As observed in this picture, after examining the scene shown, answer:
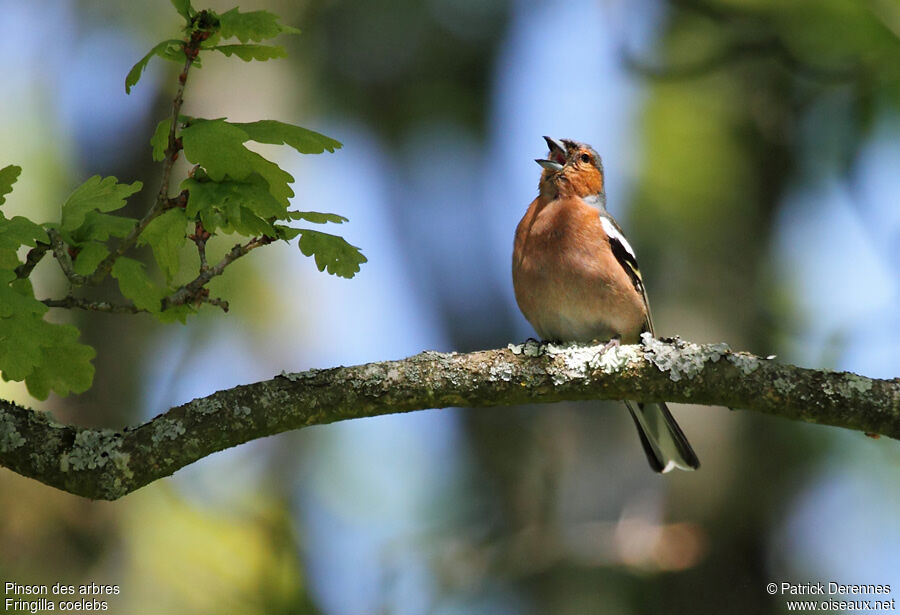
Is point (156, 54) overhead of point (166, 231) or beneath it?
overhead

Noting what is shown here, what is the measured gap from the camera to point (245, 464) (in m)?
10.5

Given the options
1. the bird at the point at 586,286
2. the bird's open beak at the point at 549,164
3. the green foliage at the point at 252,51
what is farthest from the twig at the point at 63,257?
the bird's open beak at the point at 549,164

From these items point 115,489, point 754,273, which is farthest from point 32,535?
point 754,273

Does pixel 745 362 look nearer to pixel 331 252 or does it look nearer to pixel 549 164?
pixel 331 252

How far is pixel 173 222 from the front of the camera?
3.41 m

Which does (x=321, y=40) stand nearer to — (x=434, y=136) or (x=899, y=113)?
(x=434, y=136)

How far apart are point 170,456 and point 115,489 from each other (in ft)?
0.90

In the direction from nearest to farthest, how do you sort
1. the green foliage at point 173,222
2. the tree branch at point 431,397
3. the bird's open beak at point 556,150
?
the green foliage at point 173,222 < the tree branch at point 431,397 < the bird's open beak at point 556,150

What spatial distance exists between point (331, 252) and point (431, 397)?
3.33ft

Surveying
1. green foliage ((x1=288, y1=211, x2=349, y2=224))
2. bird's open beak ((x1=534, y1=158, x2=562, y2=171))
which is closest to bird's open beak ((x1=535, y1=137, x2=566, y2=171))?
bird's open beak ((x1=534, y1=158, x2=562, y2=171))

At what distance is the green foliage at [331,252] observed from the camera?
3629 mm

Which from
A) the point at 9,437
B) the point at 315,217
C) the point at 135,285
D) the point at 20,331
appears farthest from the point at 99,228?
the point at 9,437

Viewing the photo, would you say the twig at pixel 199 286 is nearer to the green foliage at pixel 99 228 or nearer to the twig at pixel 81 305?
the twig at pixel 81 305

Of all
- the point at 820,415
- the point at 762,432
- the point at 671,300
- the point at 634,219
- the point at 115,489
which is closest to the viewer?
the point at 115,489
